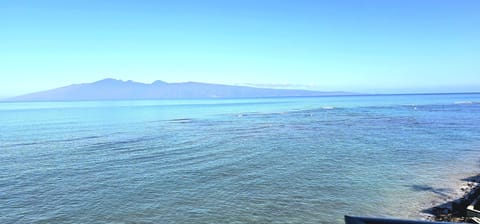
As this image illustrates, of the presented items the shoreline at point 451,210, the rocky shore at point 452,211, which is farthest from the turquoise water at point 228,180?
the rocky shore at point 452,211

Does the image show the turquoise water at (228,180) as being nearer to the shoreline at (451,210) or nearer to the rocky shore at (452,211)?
the shoreline at (451,210)

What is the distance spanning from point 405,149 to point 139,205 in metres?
27.9

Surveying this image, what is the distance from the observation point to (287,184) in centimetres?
2184

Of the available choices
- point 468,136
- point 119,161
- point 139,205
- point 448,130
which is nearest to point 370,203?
point 139,205

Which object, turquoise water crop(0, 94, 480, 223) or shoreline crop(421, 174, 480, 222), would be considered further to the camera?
turquoise water crop(0, 94, 480, 223)

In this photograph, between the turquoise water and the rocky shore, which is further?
the turquoise water

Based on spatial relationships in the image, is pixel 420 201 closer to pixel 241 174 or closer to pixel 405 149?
pixel 241 174

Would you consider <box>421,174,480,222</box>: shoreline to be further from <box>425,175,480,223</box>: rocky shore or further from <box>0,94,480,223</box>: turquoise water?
<box>0,94,480,223</box>: turquoise water

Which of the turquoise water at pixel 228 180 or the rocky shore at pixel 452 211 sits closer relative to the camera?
the rocky shore at pixel 452 211

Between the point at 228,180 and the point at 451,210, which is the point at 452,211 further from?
the point at 228,180

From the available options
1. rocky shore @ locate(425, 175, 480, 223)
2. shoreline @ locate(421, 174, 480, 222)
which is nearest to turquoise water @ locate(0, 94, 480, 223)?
shoreline @ locate(421, 174, 480, 222)

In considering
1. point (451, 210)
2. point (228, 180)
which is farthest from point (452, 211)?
point (228, 180)

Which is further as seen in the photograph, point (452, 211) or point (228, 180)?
point (228, 180)

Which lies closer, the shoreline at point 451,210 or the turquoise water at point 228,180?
the shoreline at point 451,210
